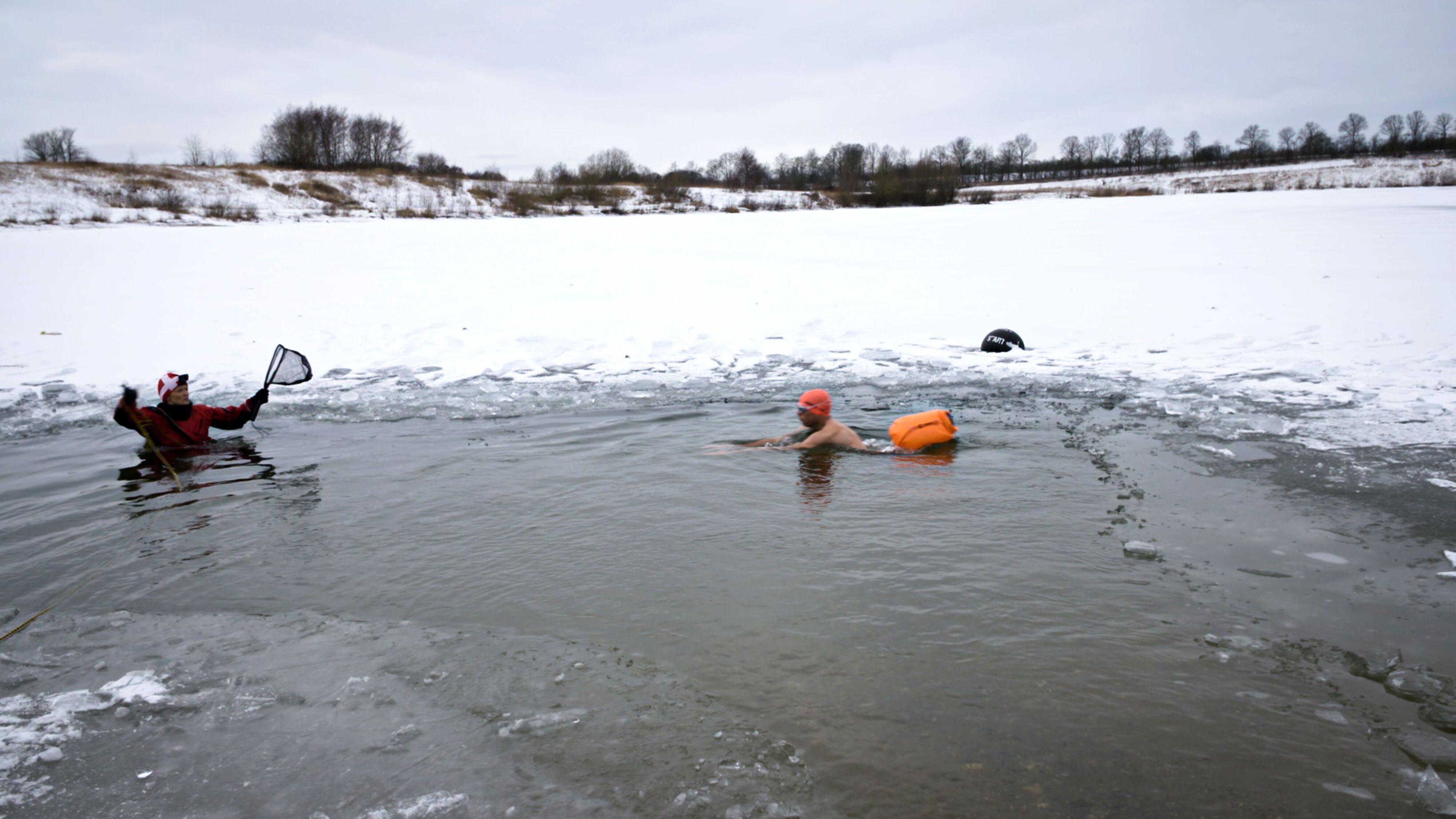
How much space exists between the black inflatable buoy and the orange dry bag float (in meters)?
4.21

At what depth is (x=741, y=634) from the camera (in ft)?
12.2

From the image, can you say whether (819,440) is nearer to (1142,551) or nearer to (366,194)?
(1142,551)

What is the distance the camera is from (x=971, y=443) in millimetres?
6953

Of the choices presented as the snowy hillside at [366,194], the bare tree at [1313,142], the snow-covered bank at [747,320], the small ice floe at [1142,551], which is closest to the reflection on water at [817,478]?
the small ice floe at [1142,551]

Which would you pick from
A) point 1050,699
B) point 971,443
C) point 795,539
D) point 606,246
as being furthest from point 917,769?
point 606,246

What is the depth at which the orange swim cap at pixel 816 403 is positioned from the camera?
680cm

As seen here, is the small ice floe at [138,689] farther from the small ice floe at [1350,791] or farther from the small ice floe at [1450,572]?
the small ice floe at [1450,572]

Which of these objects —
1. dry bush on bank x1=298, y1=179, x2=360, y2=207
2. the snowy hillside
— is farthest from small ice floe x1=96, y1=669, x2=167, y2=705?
dry bush on bank x1=298, y1=179, x2=360, y2=207

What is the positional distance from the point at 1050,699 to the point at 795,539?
1.98 metres

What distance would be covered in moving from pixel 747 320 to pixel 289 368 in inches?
254

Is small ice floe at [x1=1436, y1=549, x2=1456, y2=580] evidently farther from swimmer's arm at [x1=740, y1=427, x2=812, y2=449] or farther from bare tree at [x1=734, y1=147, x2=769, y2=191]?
bare tree at [x1=734, y1=147, x2=769, y2=191]

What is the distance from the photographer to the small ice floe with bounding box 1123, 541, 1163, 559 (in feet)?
14.4

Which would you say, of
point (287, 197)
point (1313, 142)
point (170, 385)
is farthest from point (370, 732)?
point (1313, 142)

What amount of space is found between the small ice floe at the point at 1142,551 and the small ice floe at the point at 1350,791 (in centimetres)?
184
